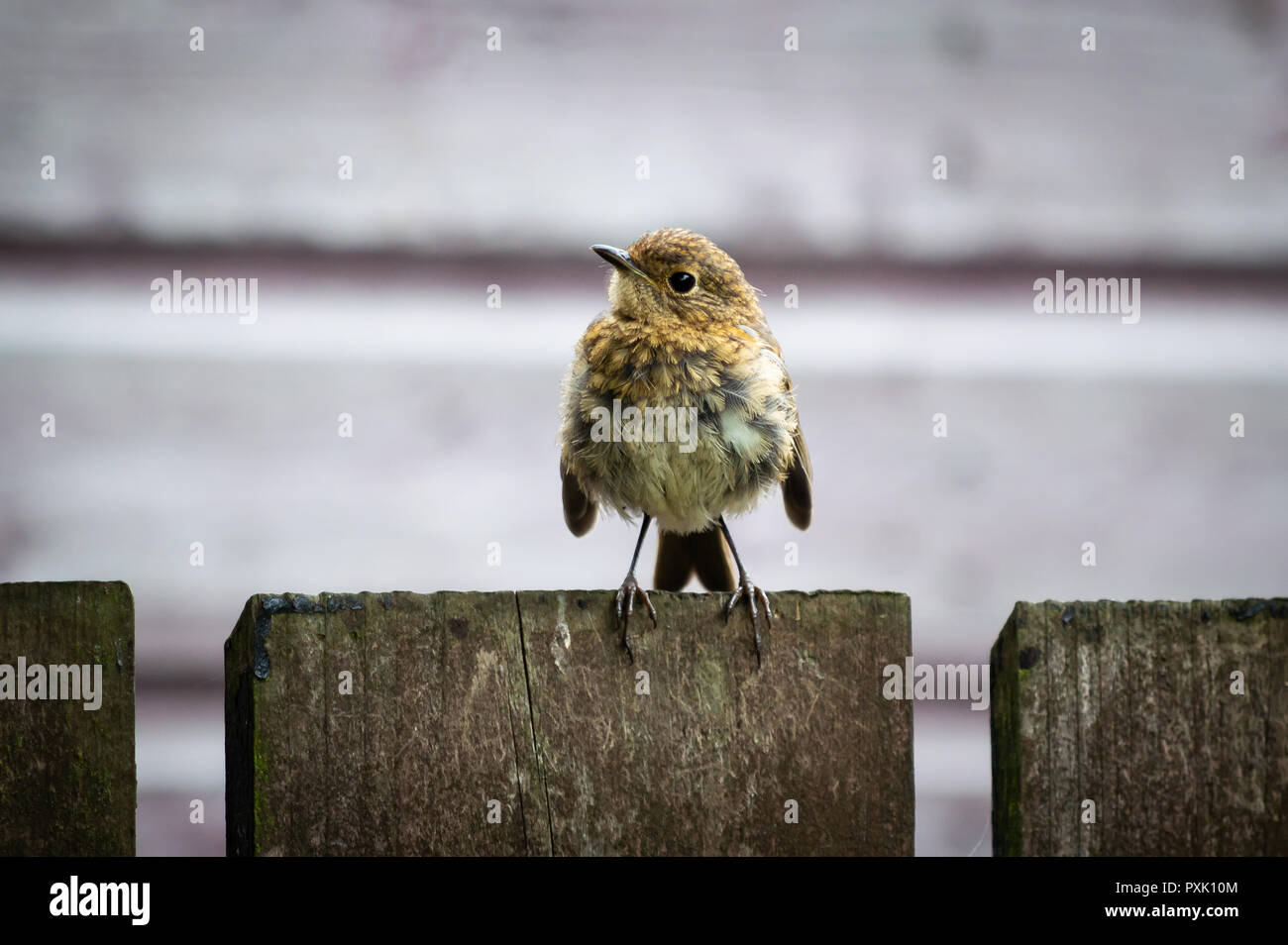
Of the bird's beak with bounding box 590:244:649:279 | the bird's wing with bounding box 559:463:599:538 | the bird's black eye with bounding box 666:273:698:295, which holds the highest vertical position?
the bird's beak with bounding box 590:244:649:279

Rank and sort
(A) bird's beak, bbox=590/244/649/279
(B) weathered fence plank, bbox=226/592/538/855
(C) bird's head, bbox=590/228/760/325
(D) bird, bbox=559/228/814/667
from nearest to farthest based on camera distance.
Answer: (B) weathered fence plank, bbox=226/592/538/855, (D) bird, bbox=559/228/814/667, (A) bird's beak, bbox=590/244/649/279, (C) bird's head, bbox=590/228/760/325

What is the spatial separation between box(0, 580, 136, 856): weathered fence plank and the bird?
1808 millimetres

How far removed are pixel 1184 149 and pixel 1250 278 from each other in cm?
45

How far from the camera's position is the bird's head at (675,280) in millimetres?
3963

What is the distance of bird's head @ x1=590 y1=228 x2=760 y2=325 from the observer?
13.0 feet

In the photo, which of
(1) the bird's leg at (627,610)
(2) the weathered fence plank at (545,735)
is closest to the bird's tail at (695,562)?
(1) the bird's leg at (627,610)

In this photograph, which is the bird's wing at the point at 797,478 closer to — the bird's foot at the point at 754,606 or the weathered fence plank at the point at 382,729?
the bird's foot at the point at 754,606

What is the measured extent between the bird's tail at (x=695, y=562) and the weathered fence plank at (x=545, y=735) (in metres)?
1.84

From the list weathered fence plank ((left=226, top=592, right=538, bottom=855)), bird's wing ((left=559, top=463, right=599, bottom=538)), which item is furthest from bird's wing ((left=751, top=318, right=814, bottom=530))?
weathered fence plank ((left=226, top=592, right=538, bottom=855))

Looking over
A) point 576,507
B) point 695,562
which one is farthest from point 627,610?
point 695,562

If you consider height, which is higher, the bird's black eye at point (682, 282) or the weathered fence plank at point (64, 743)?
the bird's black eye at point (682, 282)

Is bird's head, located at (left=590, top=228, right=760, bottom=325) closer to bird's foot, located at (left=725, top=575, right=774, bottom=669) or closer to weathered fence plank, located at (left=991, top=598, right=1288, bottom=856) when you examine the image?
bird's foot, located at (left=725, top=575, right=774, bottom=669)

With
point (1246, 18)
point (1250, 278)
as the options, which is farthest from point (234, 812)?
point (1246, 18)

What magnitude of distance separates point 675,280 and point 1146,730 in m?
2.25
